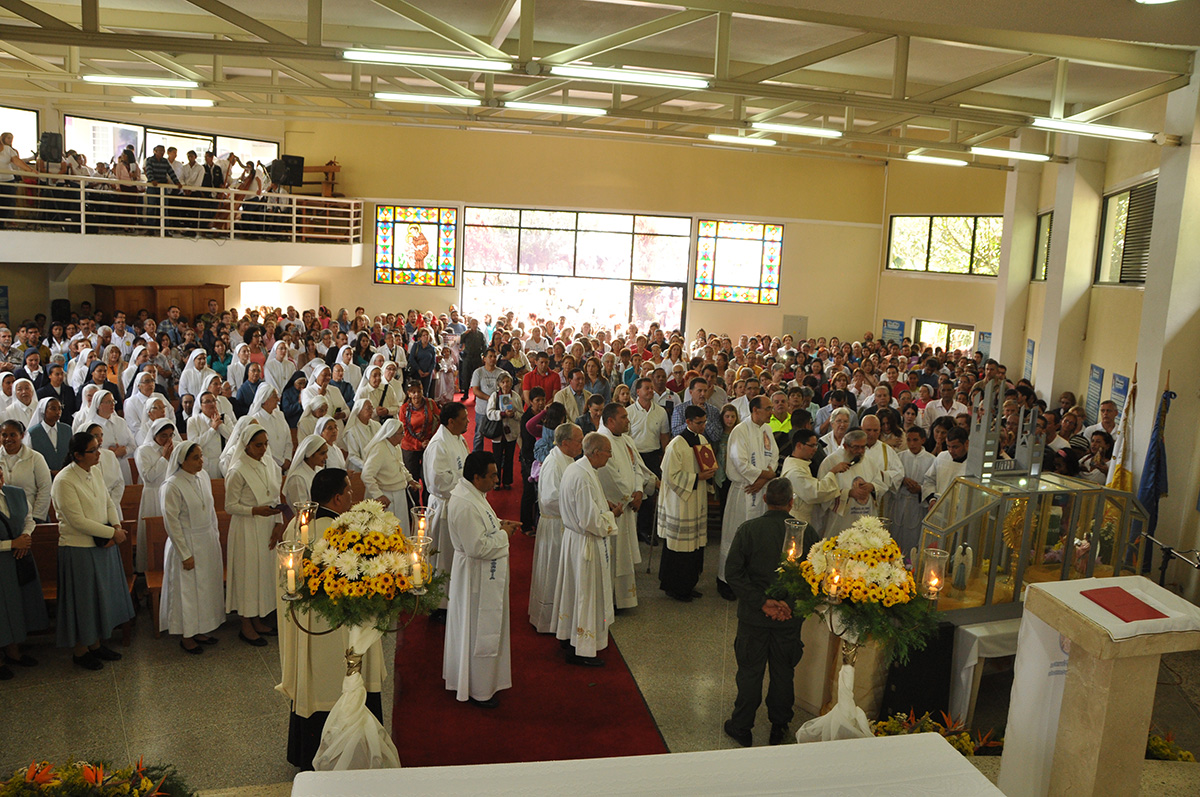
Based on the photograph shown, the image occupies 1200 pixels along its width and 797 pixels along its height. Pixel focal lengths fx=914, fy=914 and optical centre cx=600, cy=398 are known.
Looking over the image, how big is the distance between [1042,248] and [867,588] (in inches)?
532

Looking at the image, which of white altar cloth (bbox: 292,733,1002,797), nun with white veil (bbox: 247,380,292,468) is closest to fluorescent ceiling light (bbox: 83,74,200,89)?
nun with white veil (bbox: 247,380,292,468)

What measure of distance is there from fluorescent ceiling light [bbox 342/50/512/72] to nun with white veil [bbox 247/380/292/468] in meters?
3.44

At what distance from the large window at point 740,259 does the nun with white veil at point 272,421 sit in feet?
51.2

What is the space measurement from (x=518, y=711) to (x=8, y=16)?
12.1 metres

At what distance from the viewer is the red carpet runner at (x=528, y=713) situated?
5.91 meters

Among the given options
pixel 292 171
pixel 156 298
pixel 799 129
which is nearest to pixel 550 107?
pixel 799 129

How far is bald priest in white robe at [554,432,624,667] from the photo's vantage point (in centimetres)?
665

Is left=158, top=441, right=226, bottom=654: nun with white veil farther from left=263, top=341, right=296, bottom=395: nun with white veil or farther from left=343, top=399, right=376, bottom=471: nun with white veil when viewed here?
left=263, top=341, right=296, bottom=395: nun with white veil

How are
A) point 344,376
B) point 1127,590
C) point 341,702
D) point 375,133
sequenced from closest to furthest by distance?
point 1127,590, point 341,702, point 344,376, point 375,133

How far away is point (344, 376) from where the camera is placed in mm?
13391

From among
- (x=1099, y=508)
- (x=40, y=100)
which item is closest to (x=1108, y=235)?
(x=1099, y=508)

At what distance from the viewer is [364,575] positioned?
4.25 m

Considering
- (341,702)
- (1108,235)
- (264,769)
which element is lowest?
(264,769)

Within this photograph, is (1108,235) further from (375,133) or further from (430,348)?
(375,133)
